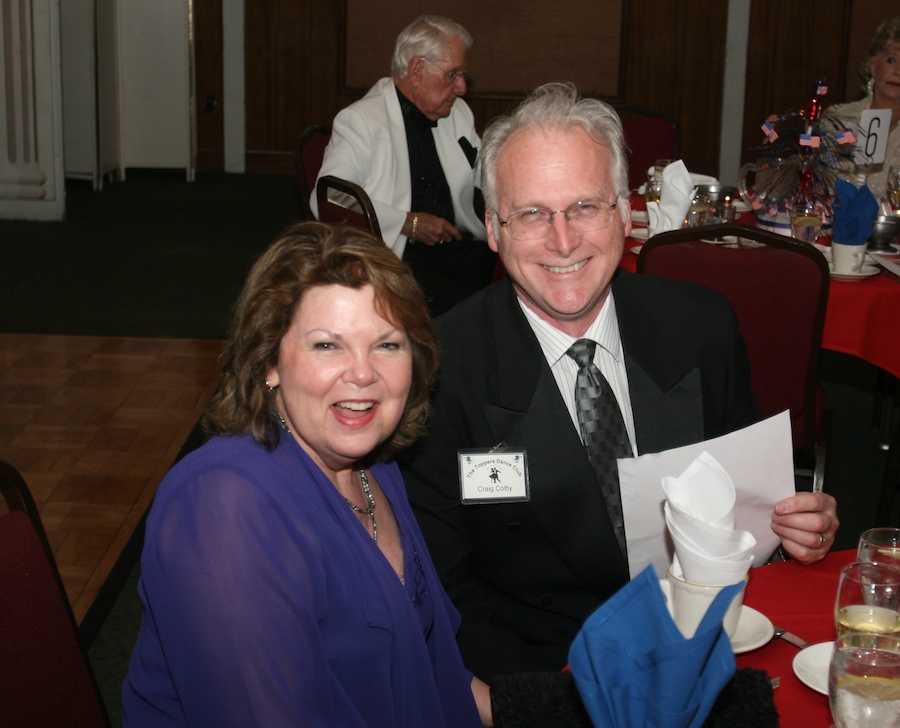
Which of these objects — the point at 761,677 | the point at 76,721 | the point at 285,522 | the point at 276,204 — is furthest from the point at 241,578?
the point at 276,204

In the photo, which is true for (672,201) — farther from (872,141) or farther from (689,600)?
(689,600)

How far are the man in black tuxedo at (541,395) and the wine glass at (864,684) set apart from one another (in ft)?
2.32

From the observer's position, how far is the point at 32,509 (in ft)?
4.95

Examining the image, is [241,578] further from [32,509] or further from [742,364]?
[742,364]

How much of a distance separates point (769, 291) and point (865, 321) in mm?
593

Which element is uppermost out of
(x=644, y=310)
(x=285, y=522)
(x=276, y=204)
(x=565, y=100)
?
(x=565, y=100)

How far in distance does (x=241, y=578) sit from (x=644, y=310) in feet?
3.40

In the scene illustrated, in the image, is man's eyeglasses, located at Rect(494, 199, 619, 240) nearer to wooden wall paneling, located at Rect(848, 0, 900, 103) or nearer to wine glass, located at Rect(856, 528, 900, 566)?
wine glass, located at Rect(856, 528, 900, 566)

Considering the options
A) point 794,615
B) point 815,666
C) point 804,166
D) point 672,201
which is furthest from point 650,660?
point 804,166

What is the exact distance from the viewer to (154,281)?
22.5 ft

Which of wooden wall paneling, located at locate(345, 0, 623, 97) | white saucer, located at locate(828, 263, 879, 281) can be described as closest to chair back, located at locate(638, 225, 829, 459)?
white saucer, located at locate(828, 263, 879, 281)

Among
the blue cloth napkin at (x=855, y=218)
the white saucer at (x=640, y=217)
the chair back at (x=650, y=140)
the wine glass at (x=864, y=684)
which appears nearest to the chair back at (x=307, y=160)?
the white saucer at (x=640, y=217)

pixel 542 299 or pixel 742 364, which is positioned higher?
pixel 542 299

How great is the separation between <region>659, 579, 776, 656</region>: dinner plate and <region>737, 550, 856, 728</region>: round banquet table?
1 centimetres
